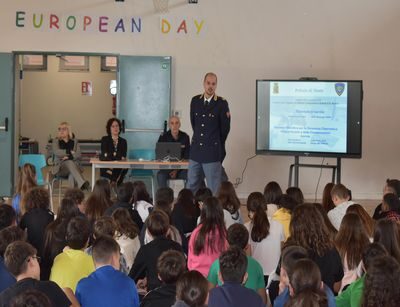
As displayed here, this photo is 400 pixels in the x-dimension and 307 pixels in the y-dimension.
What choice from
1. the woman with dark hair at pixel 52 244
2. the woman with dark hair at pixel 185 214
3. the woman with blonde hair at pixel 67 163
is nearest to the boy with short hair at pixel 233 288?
the woman with dark hair at pixel 52 244

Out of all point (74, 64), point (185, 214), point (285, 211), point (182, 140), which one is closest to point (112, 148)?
point (182, 140)

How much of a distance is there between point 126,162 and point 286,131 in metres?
2.34

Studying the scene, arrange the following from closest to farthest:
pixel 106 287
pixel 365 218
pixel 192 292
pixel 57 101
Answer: pixel 192 292 < pixel 106 287 < pixel 365 218 < pixel 57 101

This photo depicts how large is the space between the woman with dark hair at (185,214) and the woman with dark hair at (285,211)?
643 millimetres

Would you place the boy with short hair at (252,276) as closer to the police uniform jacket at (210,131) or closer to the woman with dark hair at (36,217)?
the woman with dark hair at (36,217)

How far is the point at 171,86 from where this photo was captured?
1036cm

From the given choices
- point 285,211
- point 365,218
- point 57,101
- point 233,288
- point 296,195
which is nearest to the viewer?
point 233,288

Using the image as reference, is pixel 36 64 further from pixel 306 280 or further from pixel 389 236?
pixel 306 280

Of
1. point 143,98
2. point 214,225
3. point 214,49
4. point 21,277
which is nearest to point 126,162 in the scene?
point 143,98

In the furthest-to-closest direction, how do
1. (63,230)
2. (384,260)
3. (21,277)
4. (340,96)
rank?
(340,96), (63,230), (21,277), (384,260)

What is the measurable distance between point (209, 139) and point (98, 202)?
8.07ft

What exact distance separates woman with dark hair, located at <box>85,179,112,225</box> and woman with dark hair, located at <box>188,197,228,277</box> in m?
1.16

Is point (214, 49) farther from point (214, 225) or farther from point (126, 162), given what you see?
point (214, 225)

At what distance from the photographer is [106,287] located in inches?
129
